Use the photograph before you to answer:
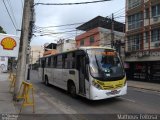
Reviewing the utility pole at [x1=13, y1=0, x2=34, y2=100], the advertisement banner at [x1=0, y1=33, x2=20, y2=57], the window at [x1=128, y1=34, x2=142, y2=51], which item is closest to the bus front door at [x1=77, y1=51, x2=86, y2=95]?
→ the utility pole at [x1=13, y1=0, x2=34, y2=100]

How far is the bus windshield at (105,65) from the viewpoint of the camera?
11078 millimetres

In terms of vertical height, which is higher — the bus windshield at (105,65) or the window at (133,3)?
the window at (133,3)

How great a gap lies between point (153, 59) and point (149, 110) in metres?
18.3

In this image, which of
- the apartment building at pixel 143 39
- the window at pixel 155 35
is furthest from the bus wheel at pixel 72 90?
the window at pixel 155 35

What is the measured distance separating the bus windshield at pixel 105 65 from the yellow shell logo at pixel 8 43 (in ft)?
13.1

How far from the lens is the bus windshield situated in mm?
11078

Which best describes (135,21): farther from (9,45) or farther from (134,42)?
(9,45)

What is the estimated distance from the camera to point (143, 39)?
29703 millimetres

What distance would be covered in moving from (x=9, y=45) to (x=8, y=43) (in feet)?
0.54

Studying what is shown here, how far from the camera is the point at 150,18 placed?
94.5 ft

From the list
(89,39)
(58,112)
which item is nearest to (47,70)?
(58,112)

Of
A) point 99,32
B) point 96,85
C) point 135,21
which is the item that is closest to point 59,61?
point 96,85

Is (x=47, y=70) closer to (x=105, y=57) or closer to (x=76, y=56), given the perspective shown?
(x=76, y=56)

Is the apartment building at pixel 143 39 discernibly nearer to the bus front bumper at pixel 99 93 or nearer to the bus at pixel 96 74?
the bus at pixel 96 74
